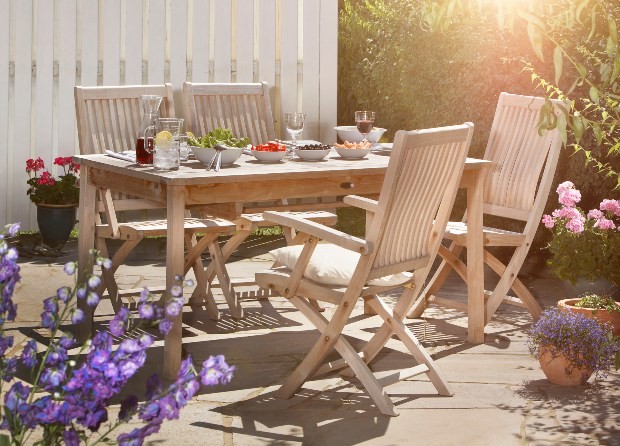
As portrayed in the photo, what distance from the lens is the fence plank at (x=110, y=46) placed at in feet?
28.5

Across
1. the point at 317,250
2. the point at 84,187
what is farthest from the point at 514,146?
the point at 84,187

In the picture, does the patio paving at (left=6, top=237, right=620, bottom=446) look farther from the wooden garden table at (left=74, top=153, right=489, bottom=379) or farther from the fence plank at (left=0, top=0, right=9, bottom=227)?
the fence plank at (left=0, top=0, right=9, bottom=227)

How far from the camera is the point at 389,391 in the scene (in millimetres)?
5098

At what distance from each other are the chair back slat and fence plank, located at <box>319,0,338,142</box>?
2.79m

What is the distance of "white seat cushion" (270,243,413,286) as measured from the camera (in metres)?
4.90

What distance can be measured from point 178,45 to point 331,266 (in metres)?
4.30

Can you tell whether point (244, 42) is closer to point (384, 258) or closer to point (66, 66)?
point (66, 66)

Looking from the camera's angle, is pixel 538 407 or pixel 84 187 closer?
pixel 538 407

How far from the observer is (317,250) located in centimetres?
522

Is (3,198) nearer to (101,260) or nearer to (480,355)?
(480,355)

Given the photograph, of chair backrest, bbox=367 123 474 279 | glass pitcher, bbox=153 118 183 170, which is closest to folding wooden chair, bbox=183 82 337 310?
glass pitcher, bbox=153 118 183 170

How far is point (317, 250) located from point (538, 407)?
115 cm

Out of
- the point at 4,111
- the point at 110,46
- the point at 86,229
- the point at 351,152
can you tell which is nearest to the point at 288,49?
the point at 110,46

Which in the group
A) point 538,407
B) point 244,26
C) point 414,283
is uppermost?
point 244,26
